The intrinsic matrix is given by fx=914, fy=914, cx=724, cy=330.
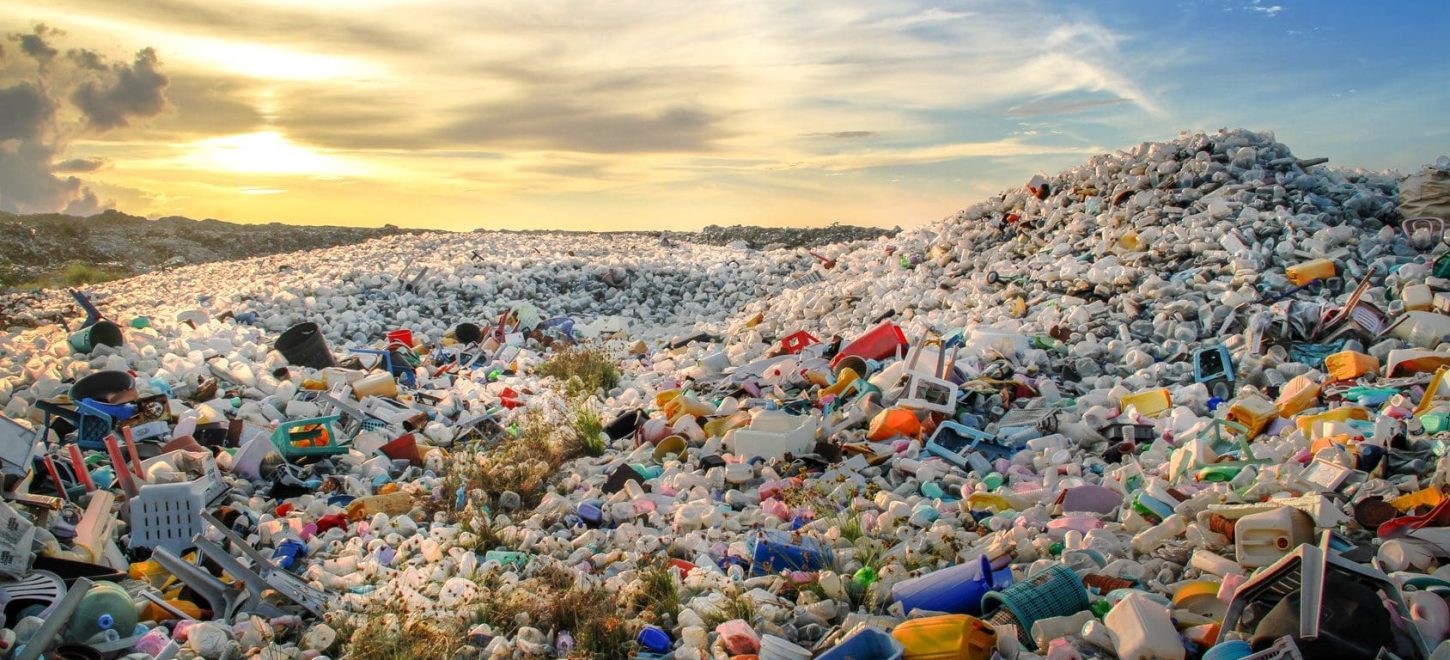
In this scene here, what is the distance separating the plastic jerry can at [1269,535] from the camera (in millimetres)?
3285

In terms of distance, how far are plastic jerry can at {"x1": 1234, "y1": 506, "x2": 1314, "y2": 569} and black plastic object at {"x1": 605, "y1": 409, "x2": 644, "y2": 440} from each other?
385 cm

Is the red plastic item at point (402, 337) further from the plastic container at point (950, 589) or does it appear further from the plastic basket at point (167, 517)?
the plastic container at point (950, 589)

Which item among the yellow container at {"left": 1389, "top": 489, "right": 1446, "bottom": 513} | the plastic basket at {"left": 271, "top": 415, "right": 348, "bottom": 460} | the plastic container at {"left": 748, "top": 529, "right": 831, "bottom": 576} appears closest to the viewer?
the yellow container at {"left": 1389, "top": 489, "right": 1446, "bottom": 513}

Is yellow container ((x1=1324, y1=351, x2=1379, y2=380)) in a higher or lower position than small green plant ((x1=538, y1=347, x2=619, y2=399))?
higher

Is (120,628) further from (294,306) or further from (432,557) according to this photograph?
(294,306)

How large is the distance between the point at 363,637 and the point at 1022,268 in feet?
24.1

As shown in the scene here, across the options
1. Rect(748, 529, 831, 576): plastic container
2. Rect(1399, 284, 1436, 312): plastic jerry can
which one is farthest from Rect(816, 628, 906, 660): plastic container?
Rect(1399, 284, 1436, 312): plastic jerry can

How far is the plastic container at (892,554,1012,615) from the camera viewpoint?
3.28 m

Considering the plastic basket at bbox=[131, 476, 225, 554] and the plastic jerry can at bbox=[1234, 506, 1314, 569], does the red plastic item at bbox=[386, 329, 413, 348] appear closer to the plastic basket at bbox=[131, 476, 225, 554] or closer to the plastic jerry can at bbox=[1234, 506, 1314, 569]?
the plastic basket at bbox=[131, 476, 225, 554]

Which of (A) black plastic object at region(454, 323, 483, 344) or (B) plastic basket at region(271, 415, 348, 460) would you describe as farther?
(A) black plastic object at region(454, 323, 483, 344)

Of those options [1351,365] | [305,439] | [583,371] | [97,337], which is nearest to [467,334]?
[583,371]

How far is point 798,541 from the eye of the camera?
3.88 metres

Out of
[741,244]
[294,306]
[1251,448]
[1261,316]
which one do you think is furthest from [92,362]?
[741,244]

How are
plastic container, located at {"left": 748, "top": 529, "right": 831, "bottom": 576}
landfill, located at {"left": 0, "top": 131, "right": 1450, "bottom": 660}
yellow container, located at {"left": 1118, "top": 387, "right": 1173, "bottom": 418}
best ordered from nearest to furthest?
landfill, located at {"left": 0, "top": 131, "right": 1450, "bottom": 660}, plastic container, located at {"left": 748, "top": 529, "right": 831, "bottom": 576}, yellow container, located at {"left": 1118, "top": 387, "right": 1173, "bottom": 418}
